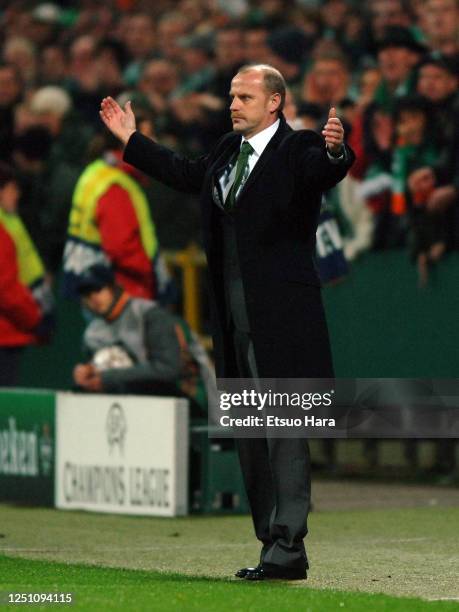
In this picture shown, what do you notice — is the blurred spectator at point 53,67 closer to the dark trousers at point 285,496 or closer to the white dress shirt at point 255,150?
the white dress shirt at point 255,150

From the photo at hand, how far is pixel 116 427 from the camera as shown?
36.7ft

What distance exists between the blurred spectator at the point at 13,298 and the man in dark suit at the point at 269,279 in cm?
539

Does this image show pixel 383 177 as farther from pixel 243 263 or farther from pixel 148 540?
pixel 243 263

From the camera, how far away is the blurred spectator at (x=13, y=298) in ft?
42.7

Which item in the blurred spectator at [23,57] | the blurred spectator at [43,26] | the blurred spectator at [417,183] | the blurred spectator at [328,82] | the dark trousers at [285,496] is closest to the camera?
the dark trousers at [285,496]

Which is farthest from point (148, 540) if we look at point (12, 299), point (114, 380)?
point (12, 299)

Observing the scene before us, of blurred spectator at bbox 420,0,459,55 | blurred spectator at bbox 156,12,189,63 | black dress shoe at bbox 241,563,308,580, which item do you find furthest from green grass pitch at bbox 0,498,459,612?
blurred spectator at bbox 156,12,189,63

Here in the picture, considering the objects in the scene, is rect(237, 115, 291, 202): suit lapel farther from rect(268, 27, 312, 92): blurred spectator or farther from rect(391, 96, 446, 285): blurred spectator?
rect(268, 27, 312, 92): blurred spectator

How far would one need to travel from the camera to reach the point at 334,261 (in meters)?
10.9

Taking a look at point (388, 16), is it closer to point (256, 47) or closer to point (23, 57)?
point (256, 47)

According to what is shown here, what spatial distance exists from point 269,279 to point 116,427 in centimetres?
384

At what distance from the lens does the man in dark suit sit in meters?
7.53

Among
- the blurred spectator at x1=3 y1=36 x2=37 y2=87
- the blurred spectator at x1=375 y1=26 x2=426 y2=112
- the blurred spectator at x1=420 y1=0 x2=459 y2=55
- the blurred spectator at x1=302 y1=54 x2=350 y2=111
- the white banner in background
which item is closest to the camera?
the white banner in background

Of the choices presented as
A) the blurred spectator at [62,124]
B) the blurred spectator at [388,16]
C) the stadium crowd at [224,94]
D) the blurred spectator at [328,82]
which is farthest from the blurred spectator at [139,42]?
the blurred spectator at [328,82]
